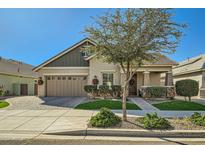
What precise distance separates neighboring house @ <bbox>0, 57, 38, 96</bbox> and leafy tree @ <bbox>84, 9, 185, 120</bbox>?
59.7 feet

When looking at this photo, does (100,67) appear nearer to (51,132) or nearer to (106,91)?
(106,91)

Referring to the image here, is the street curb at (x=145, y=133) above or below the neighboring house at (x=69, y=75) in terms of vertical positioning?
below

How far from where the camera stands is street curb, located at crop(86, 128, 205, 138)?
6.05 meters

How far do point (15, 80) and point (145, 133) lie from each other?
22.5m

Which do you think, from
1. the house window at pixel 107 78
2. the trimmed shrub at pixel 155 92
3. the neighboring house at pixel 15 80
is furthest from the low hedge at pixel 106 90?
the neighboring house at pixel 15 80

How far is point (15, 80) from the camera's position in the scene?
24.1 m

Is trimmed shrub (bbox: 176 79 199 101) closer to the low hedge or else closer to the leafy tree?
the low hedge

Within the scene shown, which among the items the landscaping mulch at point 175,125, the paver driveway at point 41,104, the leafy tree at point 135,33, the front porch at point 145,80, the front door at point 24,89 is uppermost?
the leafy tree at point 135,33

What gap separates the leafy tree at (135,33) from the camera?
6867mm

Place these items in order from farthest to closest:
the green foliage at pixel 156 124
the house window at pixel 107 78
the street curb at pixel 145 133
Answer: the house window at pixel 107 78 < the green foliage at pixel 156 124 < the street curb at pixel 145 133

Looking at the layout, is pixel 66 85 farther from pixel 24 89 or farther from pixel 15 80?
pixel 24 89

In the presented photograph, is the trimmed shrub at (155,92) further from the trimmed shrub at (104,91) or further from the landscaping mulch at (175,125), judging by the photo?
the landscaping mulch at (175,125)

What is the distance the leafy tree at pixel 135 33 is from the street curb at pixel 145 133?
2.97 m
